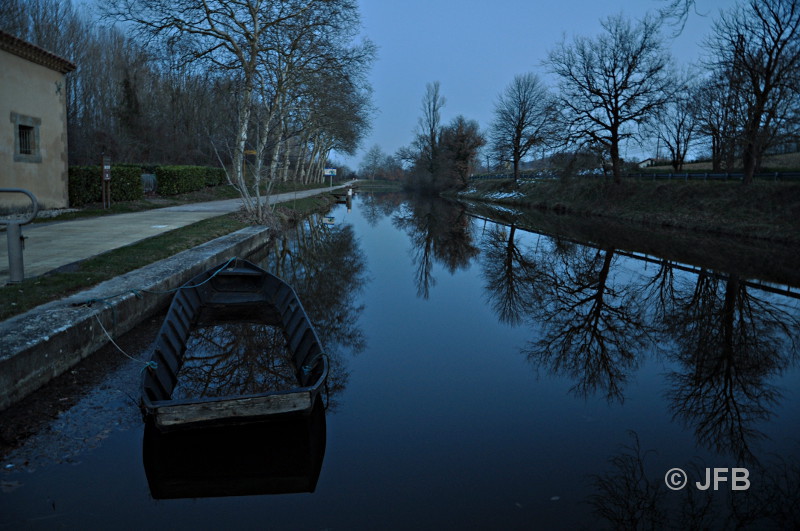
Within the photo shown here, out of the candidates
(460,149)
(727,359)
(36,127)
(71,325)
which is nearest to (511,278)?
(727,359)

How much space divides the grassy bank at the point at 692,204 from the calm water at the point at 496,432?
12.1m

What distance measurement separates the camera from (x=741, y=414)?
570 centimetres

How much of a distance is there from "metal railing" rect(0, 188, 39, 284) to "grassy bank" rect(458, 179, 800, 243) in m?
21.6

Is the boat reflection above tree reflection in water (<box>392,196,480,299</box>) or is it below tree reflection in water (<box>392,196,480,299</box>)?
below

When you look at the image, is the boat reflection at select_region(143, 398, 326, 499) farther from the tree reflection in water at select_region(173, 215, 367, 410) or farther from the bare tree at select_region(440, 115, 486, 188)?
the bare tree at select_region(440, 115, 486, 188)

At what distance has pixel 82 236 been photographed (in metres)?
12.2

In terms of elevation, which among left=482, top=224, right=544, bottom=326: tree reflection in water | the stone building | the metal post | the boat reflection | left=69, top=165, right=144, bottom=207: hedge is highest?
the stone building

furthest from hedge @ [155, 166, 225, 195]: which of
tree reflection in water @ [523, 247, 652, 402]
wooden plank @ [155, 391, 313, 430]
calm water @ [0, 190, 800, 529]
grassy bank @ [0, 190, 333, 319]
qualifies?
wooden plank @ [155, 391, 313, 430]

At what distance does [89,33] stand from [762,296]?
4166 cm

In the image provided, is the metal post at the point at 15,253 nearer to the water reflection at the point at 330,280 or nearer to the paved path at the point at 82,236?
the paved path at the point at 82,236

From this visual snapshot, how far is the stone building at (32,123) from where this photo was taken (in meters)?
14.5

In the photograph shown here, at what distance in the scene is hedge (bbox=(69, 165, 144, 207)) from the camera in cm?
1778

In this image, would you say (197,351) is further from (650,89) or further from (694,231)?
(650,89)

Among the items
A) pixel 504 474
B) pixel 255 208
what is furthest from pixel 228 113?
pixel 504 474
